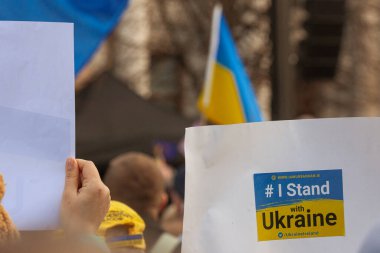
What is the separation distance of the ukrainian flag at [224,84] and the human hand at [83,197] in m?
3.93

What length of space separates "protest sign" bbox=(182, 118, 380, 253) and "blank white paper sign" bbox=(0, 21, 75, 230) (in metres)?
0.36

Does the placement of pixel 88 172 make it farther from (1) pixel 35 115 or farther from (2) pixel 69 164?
(1) pixel 35 115

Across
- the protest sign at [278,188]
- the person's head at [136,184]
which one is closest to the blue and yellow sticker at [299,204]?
the protest sign at [278,188]

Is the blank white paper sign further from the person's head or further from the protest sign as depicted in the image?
the person's head

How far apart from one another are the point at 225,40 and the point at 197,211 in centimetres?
404

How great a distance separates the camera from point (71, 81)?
101 inches

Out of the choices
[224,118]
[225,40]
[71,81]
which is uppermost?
[225,40]

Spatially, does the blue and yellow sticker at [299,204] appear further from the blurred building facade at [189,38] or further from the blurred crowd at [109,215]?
the blurred building facade at [189,38]

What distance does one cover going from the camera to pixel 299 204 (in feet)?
8.83

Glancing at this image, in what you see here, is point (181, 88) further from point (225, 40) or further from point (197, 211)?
point (197, 211)

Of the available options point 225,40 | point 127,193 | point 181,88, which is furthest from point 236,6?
point 181,88

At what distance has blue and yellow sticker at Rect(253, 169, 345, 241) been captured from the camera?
8.77 feet

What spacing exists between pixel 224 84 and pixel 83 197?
166 inches

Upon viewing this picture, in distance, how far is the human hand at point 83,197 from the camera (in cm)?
241
